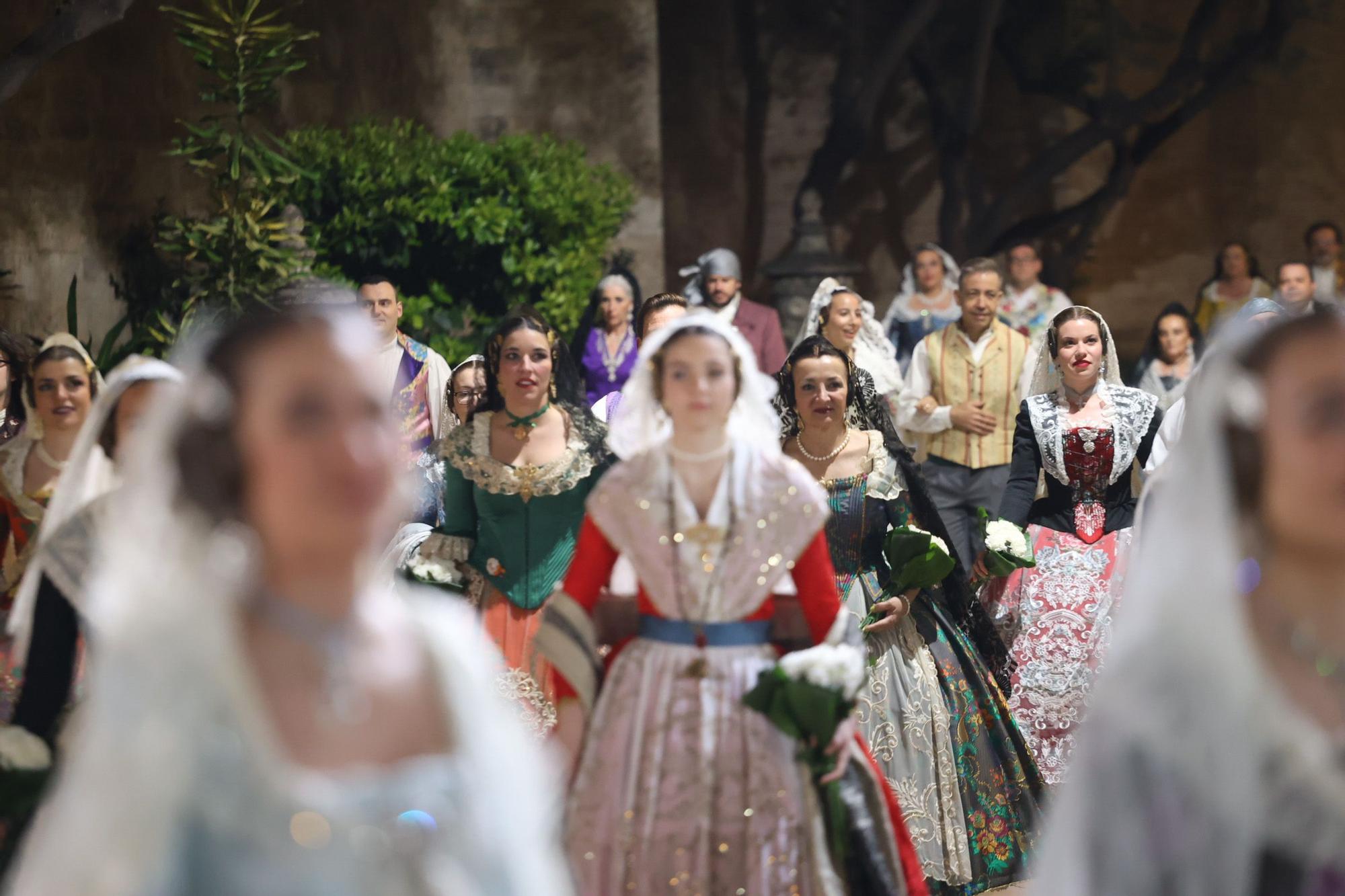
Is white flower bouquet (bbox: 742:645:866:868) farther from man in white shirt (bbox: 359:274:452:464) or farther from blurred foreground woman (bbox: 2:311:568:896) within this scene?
man in white shirt (bbox: 359:274:452:464)

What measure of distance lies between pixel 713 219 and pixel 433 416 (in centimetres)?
886

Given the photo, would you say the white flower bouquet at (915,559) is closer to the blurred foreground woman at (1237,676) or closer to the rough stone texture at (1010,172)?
the blurred foreground woman at (1237,676)

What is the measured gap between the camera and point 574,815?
3.58 meters

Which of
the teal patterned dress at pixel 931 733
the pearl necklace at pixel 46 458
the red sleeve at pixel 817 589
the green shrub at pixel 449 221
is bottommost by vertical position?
the teal patterned dress at pixel 931 733

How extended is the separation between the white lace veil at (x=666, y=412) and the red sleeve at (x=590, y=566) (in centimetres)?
24

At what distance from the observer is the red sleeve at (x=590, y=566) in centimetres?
368

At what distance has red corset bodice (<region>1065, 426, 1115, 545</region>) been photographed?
5.67 metres

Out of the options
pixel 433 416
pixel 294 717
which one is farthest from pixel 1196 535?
pixel 433 416

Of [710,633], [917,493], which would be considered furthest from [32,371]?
[917,493]

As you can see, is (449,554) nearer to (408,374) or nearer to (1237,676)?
(408,374)

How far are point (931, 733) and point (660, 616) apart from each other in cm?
171

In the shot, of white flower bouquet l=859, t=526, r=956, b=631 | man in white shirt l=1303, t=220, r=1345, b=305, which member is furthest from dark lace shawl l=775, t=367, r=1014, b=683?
man in white shirt l=1303, t=220, r=1345, b=305

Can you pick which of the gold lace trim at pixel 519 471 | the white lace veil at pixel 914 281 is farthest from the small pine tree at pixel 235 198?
the white lace veil at pixel 914 281

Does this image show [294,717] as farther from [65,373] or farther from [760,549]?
[65,373]
